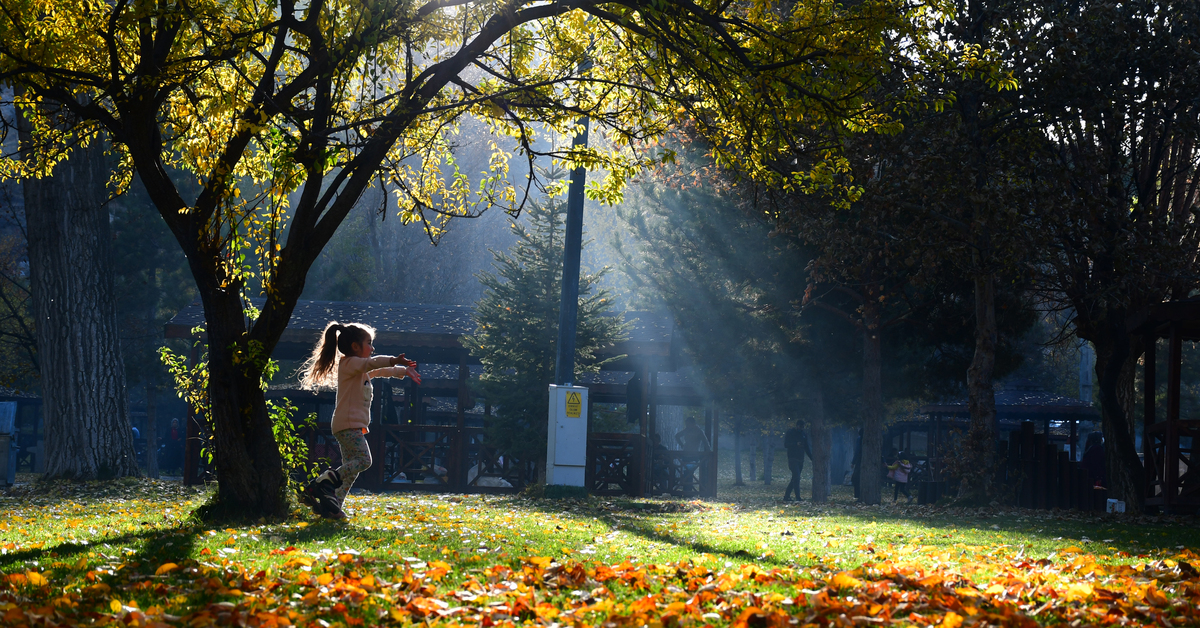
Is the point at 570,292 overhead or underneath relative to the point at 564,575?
overhead

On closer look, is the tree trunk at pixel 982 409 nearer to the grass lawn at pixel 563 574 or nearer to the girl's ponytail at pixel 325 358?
the grass lawn at pixel 563 574

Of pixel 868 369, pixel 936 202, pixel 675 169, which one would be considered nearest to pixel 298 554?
pixel 936 202

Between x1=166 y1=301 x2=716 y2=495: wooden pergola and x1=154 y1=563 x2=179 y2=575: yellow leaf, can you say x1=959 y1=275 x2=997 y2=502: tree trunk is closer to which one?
x1=166 y1=301 x2=716 y2=495: wooden pergola

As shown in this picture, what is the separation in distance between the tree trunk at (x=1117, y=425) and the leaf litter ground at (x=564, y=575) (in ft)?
18.5

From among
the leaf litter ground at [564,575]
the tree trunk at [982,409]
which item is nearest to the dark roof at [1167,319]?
the tree trunk at [982,409]

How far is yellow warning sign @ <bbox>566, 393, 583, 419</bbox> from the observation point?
14.8 metres

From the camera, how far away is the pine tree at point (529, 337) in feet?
64.9

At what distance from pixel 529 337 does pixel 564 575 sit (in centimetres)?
1500

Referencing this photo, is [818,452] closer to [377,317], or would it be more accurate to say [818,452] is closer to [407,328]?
[407,328]

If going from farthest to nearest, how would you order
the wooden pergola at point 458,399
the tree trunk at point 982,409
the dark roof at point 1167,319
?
the wooden pergola at point 458,399 → the tree trunk at point 982,409 → the dark roof at point 1167,319

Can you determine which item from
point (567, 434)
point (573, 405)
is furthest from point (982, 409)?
point (567, 434)

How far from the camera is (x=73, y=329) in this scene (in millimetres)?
15188

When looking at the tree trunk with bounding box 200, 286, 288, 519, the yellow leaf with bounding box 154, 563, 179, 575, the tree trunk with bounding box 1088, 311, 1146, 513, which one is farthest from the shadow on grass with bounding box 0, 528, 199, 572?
the tree trunk with bounding box 1088, 311, 1146, 513

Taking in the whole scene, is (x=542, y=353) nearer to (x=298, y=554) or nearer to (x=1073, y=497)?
(x=1073, y=497)
